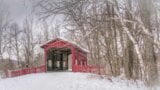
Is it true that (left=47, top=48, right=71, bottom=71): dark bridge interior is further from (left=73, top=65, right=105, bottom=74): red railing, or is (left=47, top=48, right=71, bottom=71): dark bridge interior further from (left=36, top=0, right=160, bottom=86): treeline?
(left=36, top=0, right=160, bottom=86): treeline

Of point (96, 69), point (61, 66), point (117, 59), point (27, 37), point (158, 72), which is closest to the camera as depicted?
point (158, 72)

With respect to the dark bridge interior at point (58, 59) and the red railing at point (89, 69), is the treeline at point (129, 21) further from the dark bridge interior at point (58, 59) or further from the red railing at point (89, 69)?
the dark bridge interior at point (58, 59)

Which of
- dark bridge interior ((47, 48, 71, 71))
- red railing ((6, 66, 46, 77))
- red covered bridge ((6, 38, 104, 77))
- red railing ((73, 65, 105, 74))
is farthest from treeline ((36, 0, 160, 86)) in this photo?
dark bridge interior ((47, 48, 71, 71))

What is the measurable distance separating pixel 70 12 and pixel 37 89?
155 inches

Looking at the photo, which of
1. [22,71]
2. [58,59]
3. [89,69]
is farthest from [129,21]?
[58,59]

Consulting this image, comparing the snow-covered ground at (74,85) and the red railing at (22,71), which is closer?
the snow-covered ground at (74,85)

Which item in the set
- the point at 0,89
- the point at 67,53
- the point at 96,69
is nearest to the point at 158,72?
the point at 0,89

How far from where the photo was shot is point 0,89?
16.0m

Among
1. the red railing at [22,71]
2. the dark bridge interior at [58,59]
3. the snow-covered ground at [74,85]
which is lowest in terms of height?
the snow-covered ground at [74,85]

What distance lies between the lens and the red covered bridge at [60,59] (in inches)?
1219

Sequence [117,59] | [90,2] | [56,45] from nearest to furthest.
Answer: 1. [90,2]
2. [117,59]
3. [56,45]

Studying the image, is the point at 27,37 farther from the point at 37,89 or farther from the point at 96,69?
the point at 37,89

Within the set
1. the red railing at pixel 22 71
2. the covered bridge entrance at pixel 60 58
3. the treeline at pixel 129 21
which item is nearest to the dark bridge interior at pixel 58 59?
the covered bridge entrance at pixel 60 58

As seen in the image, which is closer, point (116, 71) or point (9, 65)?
point (116, 71)
